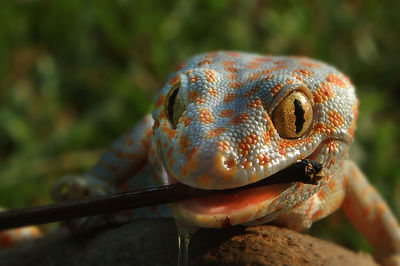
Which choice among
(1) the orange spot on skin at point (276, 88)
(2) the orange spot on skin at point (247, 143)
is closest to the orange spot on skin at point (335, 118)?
(1) the orange spot on skin at point (276, 88)

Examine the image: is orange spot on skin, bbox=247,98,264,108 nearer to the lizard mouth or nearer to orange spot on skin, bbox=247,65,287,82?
orange spot on skin, bbox=247,65,287,82

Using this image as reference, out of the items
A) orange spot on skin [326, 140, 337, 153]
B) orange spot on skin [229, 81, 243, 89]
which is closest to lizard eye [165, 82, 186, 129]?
orange spot on skin [229, 81, 243, 89]

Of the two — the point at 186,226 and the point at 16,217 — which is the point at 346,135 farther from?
the point at 16,217

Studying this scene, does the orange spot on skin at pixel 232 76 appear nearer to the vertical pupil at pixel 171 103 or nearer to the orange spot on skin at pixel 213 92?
the orange spot on skin at pixel 213 92

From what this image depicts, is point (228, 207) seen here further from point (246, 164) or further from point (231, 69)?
point (231, 69)

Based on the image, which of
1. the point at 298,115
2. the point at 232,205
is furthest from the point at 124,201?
the point at 298,115
